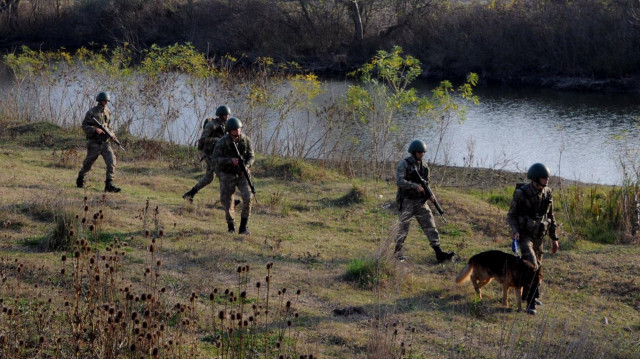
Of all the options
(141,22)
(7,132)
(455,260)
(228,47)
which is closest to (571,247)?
(455,260)

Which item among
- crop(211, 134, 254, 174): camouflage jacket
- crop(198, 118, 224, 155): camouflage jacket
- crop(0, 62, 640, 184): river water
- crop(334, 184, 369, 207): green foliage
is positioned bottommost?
crop(334, 184, 369, 207): green foliage

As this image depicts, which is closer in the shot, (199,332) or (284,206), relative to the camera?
(199,332)

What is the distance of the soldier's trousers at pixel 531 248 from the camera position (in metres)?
8.79

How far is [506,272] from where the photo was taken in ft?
28.8

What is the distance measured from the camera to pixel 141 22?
57625mm

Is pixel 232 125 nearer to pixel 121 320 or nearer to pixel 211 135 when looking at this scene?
pixel 211 135

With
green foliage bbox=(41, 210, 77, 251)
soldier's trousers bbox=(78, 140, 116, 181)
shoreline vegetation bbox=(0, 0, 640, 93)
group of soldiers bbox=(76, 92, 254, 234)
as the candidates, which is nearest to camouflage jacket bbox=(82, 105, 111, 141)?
soldier's trousers bbox=(78, 140, 116, 181)

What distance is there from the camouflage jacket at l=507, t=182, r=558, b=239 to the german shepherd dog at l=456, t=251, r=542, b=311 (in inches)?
16.0

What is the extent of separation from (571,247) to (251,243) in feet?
19.8

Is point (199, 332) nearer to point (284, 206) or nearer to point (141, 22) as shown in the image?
point (284, 206)

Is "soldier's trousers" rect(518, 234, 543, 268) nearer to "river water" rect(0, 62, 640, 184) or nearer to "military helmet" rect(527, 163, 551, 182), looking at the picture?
"military helmet" rect(527, 163, 551, 182)

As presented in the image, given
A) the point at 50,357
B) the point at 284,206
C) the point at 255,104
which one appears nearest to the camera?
the point at 50,357

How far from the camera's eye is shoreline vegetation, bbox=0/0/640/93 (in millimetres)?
42719

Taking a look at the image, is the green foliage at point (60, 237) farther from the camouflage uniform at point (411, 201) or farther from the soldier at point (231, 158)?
the camouflage uniform at point (411, 201)
